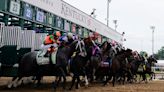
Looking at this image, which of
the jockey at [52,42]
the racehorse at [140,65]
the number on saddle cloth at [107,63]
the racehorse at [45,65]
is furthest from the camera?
the racehorse at [140,65]

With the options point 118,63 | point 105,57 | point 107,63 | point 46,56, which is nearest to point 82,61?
point 46,56

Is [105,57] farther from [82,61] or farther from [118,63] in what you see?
[82,61]

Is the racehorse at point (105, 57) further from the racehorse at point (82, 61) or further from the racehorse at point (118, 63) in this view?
the racehorse at point (82, 61)

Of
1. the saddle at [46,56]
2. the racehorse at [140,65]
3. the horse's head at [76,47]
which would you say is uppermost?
the horse's head at [76,47]

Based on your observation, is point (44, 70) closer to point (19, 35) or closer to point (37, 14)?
point (19, 35)

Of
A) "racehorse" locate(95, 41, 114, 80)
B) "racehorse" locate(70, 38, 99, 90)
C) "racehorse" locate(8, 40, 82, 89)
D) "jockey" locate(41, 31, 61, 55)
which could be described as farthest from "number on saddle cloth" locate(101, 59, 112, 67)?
"jockey" locate(41, 31, 61, 55)

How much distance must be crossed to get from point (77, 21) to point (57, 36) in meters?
17.4

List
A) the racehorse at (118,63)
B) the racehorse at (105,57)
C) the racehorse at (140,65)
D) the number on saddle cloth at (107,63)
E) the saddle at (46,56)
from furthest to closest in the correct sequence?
the racehorse at (140,65) < the racehorse at (118,63) < the number on saddle cloth at (107,63) < the racehorse at (105,57) < the saddle at (46,56)

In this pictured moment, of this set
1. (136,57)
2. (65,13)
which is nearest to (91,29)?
(65,13)

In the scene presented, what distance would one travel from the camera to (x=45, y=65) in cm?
1384

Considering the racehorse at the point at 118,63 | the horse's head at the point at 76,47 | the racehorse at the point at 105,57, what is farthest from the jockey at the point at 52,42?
the racehorse at the point at 118,63

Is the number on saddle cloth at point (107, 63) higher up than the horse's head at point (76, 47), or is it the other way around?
the horse's head at point (76, 47)

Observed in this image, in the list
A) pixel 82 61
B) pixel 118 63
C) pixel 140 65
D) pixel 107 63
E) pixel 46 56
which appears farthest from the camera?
pixel 140 65

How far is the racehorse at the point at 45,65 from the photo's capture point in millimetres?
13127
